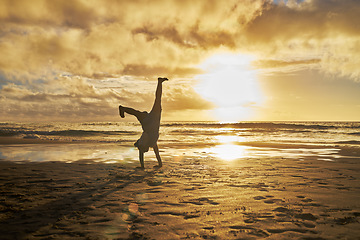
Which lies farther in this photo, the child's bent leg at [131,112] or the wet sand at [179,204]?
the child's bent leg at [131,112]

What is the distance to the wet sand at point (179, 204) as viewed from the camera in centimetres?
381

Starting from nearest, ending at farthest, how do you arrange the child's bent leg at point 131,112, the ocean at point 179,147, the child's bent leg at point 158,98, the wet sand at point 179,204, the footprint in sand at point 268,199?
the wet sand at point 179,204
the footprint in sand at point 268,199
the child's bent leg at point 131,112
the child's bent leg at point 158,98
the ocean at point 179,147

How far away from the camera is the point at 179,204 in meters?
5.09

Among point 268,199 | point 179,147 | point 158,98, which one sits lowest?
point 179,147

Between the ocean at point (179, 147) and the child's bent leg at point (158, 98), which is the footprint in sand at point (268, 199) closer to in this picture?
the child's bent leg at point (158, 98)

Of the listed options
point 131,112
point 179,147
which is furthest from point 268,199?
point 179,147

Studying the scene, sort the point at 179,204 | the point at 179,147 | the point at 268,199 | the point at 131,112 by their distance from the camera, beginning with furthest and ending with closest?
the point at 179,147, the point at 131,112, the point at 268,199, the point at 179,204

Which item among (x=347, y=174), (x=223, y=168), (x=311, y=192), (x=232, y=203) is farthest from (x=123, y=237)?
(x=347, y=174)

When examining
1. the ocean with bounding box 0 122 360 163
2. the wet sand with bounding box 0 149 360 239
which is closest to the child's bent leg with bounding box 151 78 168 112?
the wet sand with bounding box 0 149 360 239

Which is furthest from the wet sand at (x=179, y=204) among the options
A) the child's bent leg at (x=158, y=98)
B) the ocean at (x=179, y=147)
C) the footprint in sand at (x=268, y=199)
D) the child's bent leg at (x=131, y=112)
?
the ocean at (x=179, y=147)

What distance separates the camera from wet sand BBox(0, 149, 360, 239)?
381 cm

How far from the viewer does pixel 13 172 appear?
27.0ft

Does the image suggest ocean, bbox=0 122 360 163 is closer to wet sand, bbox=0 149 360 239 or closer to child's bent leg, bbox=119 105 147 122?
child's bent leg, bbox=119 105 147 122

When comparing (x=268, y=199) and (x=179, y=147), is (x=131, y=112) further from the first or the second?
(x=179, y=147)
